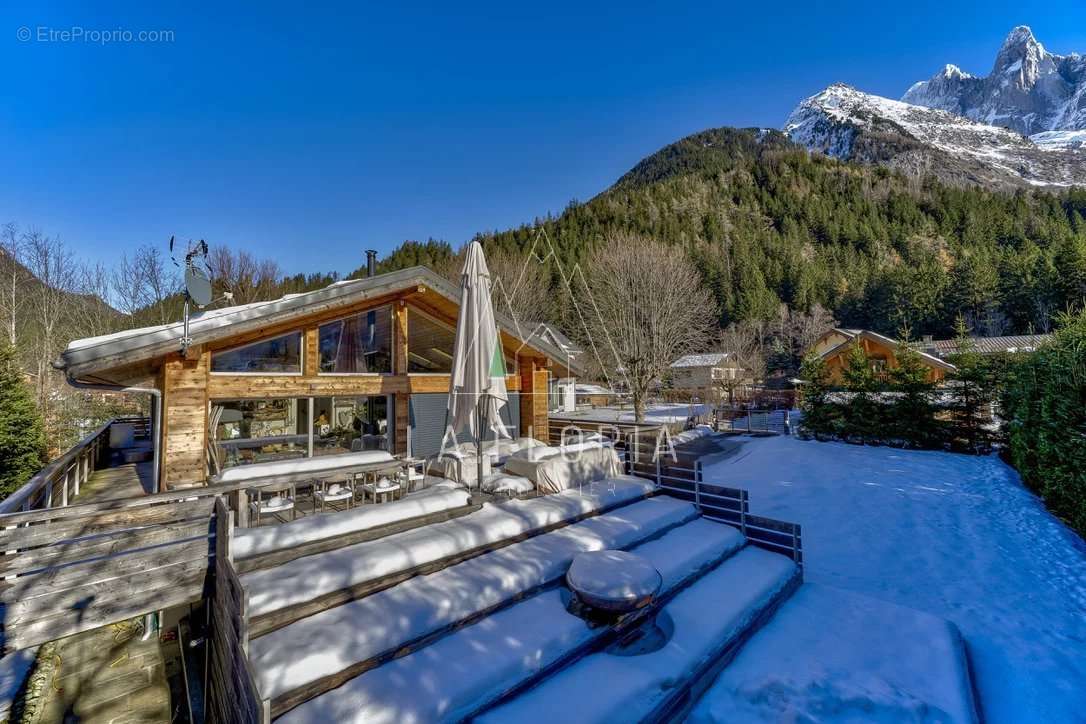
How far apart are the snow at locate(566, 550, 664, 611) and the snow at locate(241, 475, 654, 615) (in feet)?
3.64

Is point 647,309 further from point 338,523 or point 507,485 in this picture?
point 338,523

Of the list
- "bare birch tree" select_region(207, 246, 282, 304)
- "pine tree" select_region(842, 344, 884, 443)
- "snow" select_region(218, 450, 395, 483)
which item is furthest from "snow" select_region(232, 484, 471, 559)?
"bare birch tree" select_region(207, 246, 282, 304)

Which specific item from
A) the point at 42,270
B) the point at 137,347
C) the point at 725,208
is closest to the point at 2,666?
the point at 137,347

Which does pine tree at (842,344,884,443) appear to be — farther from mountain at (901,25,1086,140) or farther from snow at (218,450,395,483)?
mountain at (901,25,1086,140)

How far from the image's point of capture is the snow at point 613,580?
140 inches

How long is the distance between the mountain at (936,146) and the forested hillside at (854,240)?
780 inches

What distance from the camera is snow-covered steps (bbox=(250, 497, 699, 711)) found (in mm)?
2846

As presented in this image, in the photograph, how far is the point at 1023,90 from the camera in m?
148

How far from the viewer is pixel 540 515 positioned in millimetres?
5246

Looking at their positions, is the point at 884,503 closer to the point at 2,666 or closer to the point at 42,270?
the point at 2,666

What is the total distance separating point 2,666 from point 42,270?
22568 mm

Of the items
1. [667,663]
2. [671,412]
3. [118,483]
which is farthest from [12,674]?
[671,412]

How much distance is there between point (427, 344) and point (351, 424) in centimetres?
245

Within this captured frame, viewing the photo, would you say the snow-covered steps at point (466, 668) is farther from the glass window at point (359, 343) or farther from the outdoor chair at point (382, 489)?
the glass window at point (359, 343)
